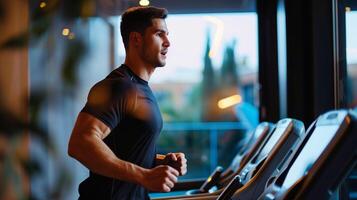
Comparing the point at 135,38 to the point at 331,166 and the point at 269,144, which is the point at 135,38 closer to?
the point at 331,166

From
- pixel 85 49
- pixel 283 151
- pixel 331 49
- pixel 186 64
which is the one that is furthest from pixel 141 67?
pixel 186 64

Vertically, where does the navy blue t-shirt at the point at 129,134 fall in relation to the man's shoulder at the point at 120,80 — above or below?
below

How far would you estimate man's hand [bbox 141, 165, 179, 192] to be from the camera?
151 cm

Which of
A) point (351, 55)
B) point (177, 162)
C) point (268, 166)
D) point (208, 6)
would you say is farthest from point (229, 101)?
point (177, 162)

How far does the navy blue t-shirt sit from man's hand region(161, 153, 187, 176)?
6cm

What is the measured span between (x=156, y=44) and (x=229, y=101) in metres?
2.97

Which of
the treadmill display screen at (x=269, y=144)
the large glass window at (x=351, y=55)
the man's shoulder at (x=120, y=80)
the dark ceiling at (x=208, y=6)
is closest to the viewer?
the man's shoulder at (x=120, y=80)

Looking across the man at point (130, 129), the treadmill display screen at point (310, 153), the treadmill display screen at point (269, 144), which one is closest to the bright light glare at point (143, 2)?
the man at point (130, 129)

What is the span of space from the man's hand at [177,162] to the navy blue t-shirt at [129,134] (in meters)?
0.06

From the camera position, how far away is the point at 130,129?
5.82 ft

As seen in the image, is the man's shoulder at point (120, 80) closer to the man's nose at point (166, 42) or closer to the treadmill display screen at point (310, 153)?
the man's nose at point (166, 42)

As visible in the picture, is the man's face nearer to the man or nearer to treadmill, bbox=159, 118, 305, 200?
the man

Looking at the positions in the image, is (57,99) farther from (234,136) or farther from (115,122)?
(234,136)

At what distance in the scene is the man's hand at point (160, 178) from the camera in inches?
59.6
